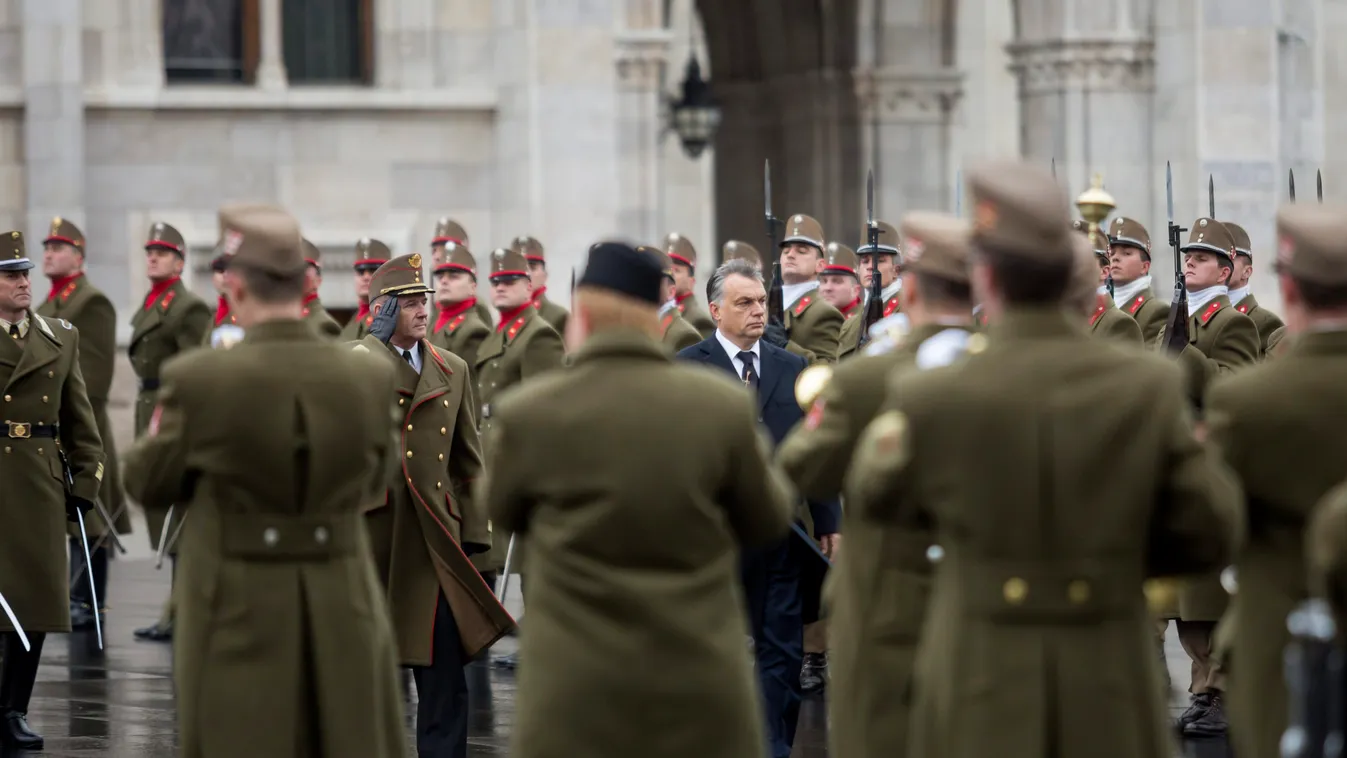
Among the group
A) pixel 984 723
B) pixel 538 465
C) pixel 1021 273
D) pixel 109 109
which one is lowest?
pixel 984 723

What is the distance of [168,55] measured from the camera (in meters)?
19.5

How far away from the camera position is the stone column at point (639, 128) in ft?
64.1

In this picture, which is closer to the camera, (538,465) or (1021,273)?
(1021,273)

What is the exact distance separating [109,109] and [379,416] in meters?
12.8

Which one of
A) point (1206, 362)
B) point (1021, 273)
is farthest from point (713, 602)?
point (1206, 362)

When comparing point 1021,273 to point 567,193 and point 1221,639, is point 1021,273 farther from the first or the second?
point 567,193

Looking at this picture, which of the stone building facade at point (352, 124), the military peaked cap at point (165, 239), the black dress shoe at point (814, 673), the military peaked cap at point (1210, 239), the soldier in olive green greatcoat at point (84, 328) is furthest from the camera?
the stone building facade at point (352, 124)

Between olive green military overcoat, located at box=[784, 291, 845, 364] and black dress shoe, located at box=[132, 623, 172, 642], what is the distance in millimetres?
3634

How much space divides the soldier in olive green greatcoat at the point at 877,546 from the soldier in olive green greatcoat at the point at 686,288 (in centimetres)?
756

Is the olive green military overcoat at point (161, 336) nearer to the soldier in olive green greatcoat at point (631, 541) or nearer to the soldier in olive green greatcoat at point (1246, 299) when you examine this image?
the soldier in olive green greatcoat at point (1246, 299)

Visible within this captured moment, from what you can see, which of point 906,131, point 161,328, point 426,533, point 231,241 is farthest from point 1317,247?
point 906,131

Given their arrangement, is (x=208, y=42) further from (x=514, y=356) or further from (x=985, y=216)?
(x=985, y=216)

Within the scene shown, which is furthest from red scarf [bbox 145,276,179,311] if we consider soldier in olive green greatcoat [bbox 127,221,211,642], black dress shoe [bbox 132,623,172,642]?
black dress shoe [bbox 132,623,172,642]

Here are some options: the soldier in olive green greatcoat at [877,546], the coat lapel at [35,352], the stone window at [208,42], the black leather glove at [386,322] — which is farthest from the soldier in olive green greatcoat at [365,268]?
the soldier in olive green greatcoat at [877,546]
